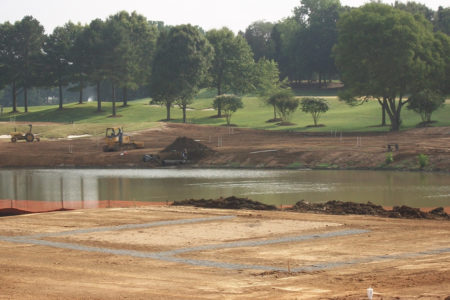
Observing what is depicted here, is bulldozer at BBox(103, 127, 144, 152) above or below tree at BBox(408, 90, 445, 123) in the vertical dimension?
below

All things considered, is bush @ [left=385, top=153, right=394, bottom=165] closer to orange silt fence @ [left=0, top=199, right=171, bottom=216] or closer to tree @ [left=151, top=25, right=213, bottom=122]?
orange silt fence @ [left=0, top=199, right=171, bottom=216]

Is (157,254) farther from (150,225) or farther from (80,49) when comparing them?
(80,49)

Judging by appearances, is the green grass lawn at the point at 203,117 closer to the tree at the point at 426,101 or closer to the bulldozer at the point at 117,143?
the tree at the point at 426,101

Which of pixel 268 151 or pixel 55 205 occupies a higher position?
pixel 268 151

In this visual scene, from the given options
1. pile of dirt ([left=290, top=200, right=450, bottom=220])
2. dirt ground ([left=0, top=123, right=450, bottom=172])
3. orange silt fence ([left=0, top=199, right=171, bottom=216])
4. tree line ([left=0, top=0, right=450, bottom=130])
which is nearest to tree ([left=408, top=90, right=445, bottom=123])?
tree line ([left=0, top=0, right=450, bottom=130])

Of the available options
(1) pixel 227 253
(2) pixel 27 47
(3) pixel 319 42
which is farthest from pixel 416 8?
(1) pixel 227 253

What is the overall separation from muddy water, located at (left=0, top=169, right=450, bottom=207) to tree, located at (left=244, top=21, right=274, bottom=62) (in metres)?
109

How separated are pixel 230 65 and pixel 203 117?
16471 mm

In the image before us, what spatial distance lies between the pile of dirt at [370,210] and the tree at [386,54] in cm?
5095

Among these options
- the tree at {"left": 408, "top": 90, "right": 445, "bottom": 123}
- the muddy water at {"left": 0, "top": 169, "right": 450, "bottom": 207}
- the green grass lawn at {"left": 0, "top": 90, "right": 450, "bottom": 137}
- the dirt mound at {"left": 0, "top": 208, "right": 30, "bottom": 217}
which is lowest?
the muddy water at {"left": 0, "top": 169, "right": 450, "bottom": 207}

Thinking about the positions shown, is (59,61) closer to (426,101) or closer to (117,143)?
(117,143)

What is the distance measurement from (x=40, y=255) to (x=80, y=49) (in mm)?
100478

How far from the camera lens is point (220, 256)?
17.8 metres

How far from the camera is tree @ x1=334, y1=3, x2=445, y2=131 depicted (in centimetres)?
7612
